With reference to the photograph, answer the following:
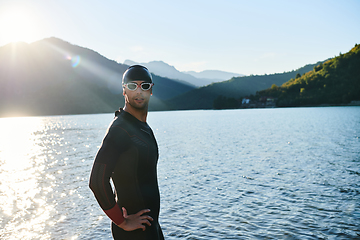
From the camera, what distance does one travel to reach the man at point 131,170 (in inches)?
111

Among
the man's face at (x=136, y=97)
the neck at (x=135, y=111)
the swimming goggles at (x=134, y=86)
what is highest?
the swimming goggles at (x=134, y=86)

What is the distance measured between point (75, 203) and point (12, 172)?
42.7 feet

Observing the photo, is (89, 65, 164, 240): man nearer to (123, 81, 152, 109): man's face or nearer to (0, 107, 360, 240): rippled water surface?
(123, 81, 152, 109): man's face

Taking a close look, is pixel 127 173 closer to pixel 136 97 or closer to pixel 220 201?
pixel 136 97

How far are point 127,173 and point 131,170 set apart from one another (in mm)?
53

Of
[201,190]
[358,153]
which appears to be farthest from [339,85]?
[201,190]

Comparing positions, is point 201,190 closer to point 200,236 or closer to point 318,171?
point 200,236

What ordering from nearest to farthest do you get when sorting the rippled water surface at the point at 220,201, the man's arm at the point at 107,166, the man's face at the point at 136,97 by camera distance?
the man's arm at the point at 107,166 → the man's face at the point at 136,97 → the rippled water surface at the point at 220,201

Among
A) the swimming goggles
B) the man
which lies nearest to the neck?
the man

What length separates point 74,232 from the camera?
1034 centimetres

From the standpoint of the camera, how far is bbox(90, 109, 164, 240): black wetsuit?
2.82 meters

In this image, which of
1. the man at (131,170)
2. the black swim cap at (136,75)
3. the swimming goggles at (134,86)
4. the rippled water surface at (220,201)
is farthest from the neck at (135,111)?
the rippled water surface at (220,201)

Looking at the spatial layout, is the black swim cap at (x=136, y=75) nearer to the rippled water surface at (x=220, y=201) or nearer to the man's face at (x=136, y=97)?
the man's face at (x=136, y=97)

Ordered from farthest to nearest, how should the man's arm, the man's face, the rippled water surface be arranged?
the rippled water surface < the man's face < the man's arm
